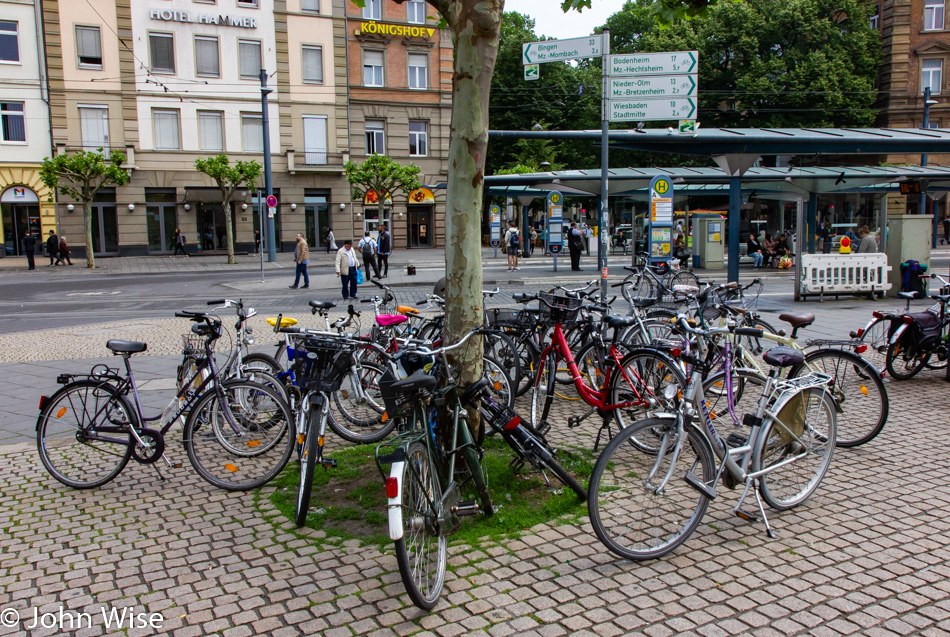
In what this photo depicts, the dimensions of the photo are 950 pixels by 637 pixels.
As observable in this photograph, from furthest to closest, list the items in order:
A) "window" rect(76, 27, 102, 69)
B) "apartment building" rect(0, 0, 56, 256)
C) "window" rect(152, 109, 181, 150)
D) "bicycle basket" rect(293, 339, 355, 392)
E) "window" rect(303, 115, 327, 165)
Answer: "window" rect(303, 115, 327, 165)
"window" rect(152, 109, 181, 150)
"window" rect(76, 27, 102, 69)
"apartment building" rect(0, 0, 56, 256)
"bicycle basket" rect(293, 339, 355, 392)

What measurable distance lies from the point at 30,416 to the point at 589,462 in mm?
5348

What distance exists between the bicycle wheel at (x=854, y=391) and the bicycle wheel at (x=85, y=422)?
4926 mm

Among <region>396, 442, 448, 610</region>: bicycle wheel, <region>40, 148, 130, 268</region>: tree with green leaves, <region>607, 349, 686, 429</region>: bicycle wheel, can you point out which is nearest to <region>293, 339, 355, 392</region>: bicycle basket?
<region>396, 442, 448, 610</region>: bicycle wheel

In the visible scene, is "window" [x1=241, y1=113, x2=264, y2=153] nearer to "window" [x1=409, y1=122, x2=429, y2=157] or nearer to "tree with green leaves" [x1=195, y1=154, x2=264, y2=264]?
"tree with green leaves" [x1=195, y1=154, x2=264, y2=264]

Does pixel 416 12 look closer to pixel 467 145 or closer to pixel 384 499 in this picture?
pixel 467 145

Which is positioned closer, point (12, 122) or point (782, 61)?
point (12, 122)

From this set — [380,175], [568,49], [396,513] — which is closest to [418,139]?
[380,175]

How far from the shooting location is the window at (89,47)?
3466 cm

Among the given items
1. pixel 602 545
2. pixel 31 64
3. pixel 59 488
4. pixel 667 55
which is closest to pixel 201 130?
pixel 31 64

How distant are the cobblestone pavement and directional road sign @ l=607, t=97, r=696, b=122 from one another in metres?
6.73

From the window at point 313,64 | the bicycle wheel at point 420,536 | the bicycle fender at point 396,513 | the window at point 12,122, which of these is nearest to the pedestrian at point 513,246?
the window at point 313,64

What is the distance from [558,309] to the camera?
620 centimetres

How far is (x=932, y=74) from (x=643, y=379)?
163 ft

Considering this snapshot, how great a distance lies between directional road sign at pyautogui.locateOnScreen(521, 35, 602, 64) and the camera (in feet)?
35.4
